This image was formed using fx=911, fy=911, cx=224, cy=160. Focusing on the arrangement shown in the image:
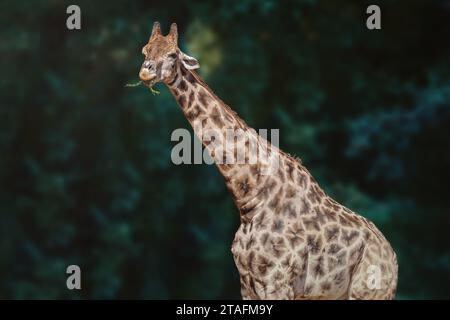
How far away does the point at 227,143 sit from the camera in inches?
131

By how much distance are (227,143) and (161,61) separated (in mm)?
382

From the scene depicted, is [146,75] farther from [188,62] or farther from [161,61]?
[188,62]

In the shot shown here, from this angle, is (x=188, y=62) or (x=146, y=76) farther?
(x=188, y=62)

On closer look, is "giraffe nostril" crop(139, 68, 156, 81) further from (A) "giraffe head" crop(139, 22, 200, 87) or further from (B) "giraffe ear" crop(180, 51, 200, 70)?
(B) "giraffe ear" crop(180, 51, 200, 70)

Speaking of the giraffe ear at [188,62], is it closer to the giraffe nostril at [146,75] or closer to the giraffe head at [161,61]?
the giraffe head at [161,61]

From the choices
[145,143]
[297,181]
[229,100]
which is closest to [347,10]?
[229,100]

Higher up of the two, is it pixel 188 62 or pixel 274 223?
pixel 188 62

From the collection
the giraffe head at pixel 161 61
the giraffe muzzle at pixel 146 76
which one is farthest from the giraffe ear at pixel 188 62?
the giraffe muzzle at pixel 146 76

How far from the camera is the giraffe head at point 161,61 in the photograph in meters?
3.27

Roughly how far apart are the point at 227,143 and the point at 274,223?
0.34 metres

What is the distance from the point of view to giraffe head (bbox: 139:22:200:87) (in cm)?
327

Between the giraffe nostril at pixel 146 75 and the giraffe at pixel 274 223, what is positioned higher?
the giraffe nostril at pixel 146 75

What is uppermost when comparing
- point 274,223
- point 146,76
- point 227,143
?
point 146,76

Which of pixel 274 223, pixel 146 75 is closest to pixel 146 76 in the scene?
pixel 146 75
